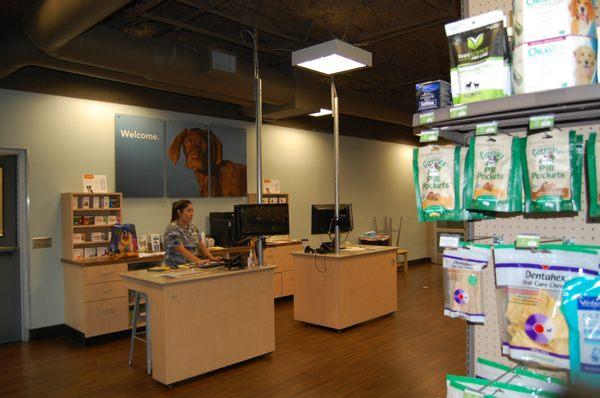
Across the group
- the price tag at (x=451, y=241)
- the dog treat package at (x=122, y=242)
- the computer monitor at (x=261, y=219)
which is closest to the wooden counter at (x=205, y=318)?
the computer monitor at (x=261, y=219)

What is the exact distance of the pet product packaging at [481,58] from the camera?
4.42 ft

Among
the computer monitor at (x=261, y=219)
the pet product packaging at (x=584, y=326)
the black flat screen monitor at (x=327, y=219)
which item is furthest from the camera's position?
the black flat screen monitor at (x=327, y=219)

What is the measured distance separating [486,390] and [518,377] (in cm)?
15

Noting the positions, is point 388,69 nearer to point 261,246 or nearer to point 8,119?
point 261,246

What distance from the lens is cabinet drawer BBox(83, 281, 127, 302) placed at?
5.22 meters

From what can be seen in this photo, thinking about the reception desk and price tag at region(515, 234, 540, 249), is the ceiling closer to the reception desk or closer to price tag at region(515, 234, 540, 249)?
the reception desk

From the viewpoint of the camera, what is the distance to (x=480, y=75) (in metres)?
1.37

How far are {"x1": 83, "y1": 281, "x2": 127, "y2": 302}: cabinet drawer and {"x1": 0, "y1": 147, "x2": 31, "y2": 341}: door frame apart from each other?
81cm

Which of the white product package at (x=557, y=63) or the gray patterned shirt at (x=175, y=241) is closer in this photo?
the white product package at (x=557, y=63)

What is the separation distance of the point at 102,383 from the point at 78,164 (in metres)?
2.88

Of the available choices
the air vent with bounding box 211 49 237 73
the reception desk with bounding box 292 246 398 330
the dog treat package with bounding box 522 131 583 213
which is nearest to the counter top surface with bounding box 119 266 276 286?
the reception desk with bounding box 292 246 398 330

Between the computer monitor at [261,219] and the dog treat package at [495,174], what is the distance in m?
2.93

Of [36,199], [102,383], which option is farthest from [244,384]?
[36,199]

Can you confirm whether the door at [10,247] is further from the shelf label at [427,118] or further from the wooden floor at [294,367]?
the shelf label at [427,118]
